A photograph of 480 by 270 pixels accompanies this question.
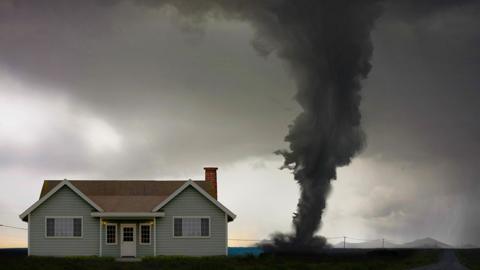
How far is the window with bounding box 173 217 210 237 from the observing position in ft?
180

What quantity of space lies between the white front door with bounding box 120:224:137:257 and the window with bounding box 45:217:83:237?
106 inches

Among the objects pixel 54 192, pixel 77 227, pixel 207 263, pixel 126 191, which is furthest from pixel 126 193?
pixel 207 263

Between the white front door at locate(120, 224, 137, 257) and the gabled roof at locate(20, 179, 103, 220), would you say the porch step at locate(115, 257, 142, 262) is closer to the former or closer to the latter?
the white front door at locate(120, 224, 137, 257)

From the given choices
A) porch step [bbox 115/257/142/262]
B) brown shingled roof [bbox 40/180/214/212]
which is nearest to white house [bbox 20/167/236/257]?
brown shingled roof [bbox 40/180/214/212]

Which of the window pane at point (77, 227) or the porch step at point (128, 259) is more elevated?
the window pane at point (77, 227)

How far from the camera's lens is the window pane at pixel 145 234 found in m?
55.4

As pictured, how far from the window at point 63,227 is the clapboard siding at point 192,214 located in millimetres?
5047

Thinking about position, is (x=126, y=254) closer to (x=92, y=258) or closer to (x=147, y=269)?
(x=92, y=258)

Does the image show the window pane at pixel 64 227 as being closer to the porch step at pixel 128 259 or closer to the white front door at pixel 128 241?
the white front door at pixel 128 241

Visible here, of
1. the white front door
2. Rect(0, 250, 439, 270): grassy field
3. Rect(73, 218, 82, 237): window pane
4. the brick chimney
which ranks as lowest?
Rect(0, 250, 439, 270): grassy field

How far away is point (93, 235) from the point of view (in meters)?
54.8

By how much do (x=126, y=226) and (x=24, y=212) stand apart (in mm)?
6387

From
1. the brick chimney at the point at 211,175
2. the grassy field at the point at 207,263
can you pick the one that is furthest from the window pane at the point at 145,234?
the brick chimney at the point at 211,175

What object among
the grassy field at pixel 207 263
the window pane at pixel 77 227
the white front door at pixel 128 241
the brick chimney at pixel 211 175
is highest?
the brick chimney at pixel 211 175
